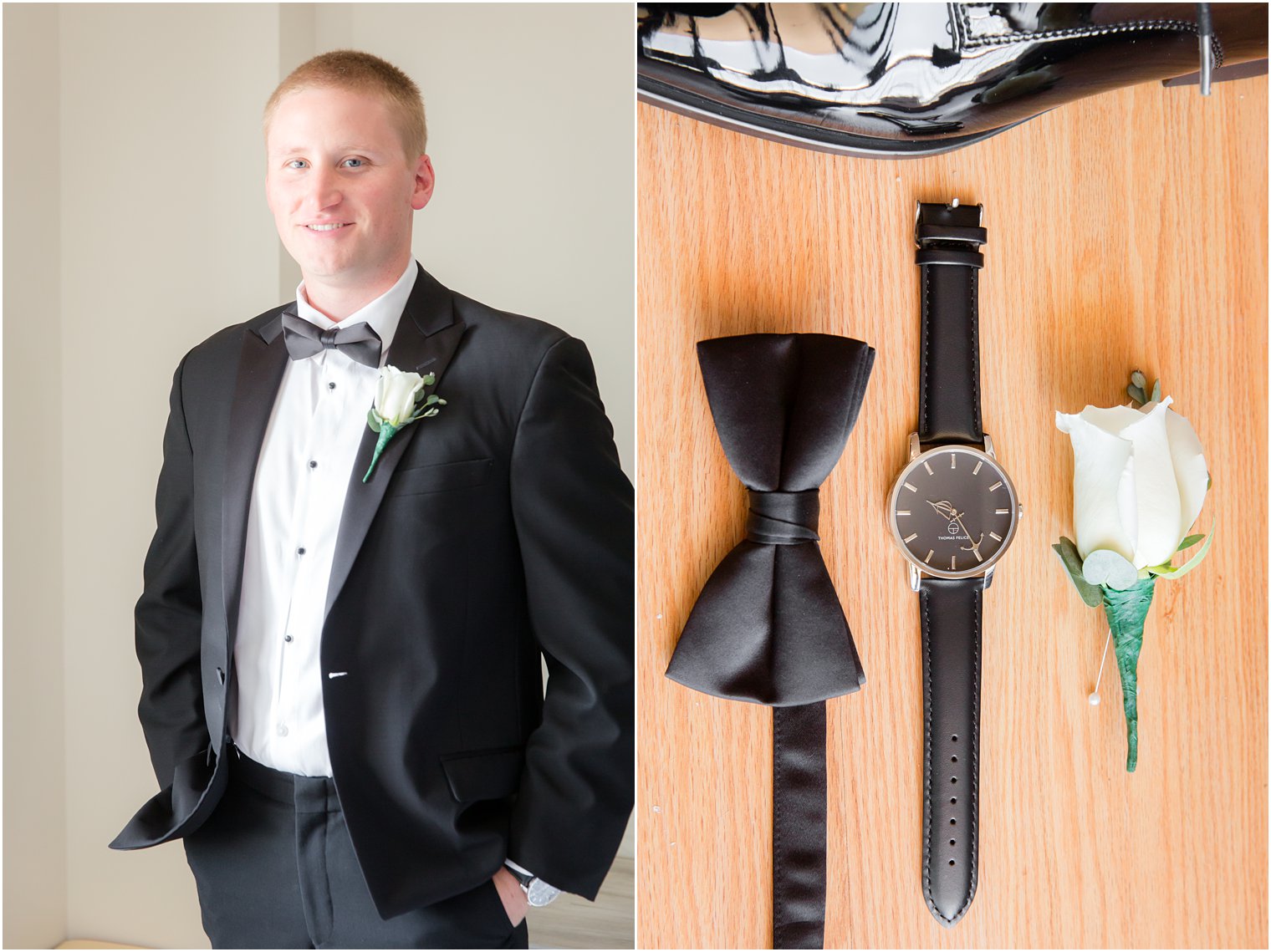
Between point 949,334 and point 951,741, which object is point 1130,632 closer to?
point 951,741

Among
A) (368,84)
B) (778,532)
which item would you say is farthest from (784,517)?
(368,84)

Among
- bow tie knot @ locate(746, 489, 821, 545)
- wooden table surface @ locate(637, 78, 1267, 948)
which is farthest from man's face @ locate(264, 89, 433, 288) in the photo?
bow tie knot @ locate(746, 489, 821, 545)

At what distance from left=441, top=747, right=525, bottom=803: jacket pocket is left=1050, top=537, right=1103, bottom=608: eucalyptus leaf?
0.57 meters

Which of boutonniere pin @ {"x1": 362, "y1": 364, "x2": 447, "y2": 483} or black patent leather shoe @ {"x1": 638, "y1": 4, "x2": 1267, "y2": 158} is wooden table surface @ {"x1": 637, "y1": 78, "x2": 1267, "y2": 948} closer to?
black patent leather shoe @ {"x1": 638, "y1": 4, "x2": 1267, "y2": 158}

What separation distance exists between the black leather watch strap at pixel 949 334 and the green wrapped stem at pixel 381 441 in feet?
1.69

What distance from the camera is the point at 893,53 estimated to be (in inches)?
28.4

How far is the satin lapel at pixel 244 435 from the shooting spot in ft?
2.29

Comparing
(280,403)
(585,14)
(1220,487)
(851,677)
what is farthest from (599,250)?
(1220,487)

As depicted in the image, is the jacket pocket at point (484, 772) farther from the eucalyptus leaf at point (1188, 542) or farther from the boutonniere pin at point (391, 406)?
the eucalyptus leaf at point (1188, 542)

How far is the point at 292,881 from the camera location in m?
0.73

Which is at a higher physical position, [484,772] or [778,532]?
[778,532]

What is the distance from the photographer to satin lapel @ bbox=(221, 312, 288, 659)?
698 millimetres

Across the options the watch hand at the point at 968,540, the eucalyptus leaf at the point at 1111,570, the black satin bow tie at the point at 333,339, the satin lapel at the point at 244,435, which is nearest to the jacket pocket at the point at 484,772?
the satin lapel at the point at 244,435

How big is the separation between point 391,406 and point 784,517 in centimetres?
37
